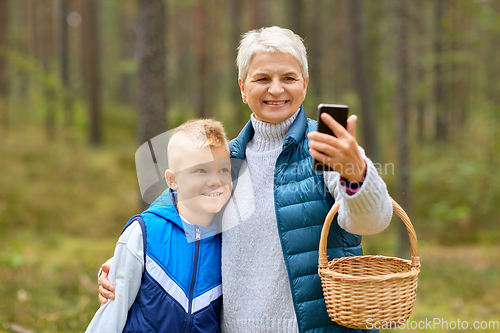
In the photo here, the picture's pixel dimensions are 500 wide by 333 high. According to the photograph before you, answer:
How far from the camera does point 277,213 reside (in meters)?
1.98

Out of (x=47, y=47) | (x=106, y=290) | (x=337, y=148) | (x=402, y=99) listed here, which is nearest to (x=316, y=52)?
(x=402, y=99)

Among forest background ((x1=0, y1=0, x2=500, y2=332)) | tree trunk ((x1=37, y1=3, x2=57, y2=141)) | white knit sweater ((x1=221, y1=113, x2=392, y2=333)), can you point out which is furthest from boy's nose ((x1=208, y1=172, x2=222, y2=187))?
tree trunk ((x1=37, y1=3, x2=57, y2=141))

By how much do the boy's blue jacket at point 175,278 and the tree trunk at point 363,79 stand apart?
11.3 meters

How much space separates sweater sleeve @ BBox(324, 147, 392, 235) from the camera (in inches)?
63.2

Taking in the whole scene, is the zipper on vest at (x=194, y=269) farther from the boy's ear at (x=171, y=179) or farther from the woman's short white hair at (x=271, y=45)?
the woman's short white hair at (x=271, y=45)

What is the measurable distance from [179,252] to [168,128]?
12.5 ft

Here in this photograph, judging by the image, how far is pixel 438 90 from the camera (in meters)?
18.7

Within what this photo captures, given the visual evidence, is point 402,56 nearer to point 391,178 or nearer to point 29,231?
point 391,178

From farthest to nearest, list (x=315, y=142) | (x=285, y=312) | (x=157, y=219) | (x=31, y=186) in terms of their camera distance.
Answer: (x=31, y=186)
(x=157, y=219)
(x=285, y=312)
(x=315, y=142)

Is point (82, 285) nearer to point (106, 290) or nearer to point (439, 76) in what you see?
point (106, 290)

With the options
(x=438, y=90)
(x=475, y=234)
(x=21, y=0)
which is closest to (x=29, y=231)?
(x=475, y=234)

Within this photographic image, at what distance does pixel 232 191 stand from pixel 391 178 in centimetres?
1093

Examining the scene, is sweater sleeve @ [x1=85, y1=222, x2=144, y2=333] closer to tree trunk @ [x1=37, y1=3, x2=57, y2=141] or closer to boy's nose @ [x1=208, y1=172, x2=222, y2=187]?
boy's nose @ [x1=208, y1=172, x2=222, y2=187]

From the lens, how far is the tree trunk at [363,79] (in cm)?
1275
